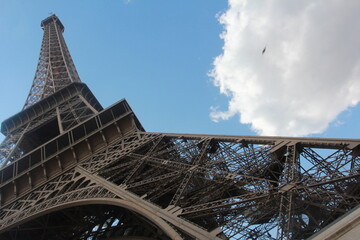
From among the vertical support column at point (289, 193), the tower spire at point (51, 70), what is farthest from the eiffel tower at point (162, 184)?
the tower spire at point (51, 70)

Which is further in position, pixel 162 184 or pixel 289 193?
pixel 162 184

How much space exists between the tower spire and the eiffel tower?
30.1 feet

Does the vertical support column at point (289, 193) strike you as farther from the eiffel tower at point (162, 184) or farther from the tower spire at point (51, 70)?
the tower spire at point (51, 70)

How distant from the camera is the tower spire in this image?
3897 cm

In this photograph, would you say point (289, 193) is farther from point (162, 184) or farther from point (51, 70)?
point (51, 70)

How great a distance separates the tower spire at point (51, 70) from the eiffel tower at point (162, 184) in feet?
30.1

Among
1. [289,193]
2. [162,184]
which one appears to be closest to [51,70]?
[162,184]

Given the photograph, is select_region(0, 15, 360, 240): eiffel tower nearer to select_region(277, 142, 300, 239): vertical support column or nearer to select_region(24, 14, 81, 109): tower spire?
select_region(277, 142, 300, 239): vertical support column

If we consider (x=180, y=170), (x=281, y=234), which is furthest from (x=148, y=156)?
(x=281, y=234)

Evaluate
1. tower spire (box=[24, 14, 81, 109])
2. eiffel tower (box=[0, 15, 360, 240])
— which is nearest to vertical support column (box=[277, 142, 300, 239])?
eiffel tower (box=[0, 15, 360, 240])

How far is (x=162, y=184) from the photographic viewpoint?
13.9 metres

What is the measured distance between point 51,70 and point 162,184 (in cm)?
3248

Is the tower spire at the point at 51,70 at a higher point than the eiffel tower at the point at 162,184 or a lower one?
higher

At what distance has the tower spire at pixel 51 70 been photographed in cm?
3897
